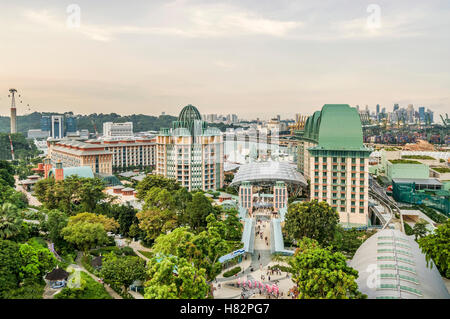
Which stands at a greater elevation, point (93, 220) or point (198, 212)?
point (198, 212)

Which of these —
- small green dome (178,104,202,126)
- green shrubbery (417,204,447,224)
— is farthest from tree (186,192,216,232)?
green shrubbery (417,204,447,224)

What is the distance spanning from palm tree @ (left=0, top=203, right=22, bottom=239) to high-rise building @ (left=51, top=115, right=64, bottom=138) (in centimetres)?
12697

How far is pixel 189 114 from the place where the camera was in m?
63.4

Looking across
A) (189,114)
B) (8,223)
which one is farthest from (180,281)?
(189,114)

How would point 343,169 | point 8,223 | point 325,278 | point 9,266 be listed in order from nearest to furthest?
point 325,278 → point 9,266 → point 8,223 → point 343,169

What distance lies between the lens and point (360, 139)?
44.6 metres

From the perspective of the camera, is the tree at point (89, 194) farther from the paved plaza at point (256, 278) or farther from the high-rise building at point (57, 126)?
the high-rise building at point (57, 126)

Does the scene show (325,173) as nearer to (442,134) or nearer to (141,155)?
(141,155)

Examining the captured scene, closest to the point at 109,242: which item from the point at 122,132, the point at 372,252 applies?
the point at 372,252

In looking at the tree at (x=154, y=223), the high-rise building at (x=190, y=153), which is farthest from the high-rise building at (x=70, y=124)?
the tree at (x=154, y=223)

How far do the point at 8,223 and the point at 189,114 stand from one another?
38.8m

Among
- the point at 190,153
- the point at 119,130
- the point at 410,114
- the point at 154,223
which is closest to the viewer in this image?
the point at 154,223

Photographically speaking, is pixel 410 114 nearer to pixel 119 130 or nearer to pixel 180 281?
pixel 119 130

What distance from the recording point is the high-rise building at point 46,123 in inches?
Answer: 6020
